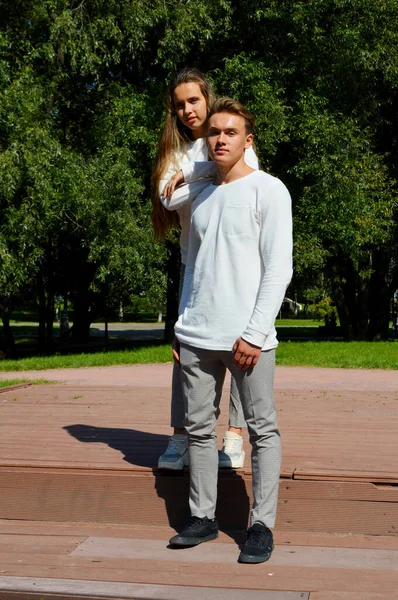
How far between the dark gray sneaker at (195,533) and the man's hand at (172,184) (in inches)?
62.7

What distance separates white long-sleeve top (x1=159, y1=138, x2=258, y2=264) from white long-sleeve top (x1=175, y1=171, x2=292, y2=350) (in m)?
0.21

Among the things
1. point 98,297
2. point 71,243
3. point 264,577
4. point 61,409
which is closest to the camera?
point 264,577

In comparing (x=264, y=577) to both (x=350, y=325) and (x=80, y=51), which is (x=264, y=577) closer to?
(x=80, y=51)

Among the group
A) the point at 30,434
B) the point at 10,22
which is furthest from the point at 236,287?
the point at 10,22

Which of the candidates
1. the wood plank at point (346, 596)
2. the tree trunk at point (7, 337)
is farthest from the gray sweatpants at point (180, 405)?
the tree trunk at point (7, 337)

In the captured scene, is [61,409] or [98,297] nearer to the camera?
[61,409]

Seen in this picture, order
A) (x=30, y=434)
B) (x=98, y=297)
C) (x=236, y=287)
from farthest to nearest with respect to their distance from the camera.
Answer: (x=98, y=297), (x=30, y=434), (x=236, y=287)

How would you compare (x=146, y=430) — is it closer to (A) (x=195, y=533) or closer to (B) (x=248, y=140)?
(A) (x=195, y=533)

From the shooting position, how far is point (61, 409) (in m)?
6.77

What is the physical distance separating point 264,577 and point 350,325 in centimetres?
2429

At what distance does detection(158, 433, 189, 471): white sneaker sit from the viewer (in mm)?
4336

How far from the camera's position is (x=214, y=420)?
3.98 m

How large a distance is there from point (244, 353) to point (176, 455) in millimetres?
993

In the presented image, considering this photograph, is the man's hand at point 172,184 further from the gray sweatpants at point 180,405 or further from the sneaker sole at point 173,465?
the sneaker sole at point 173,465
